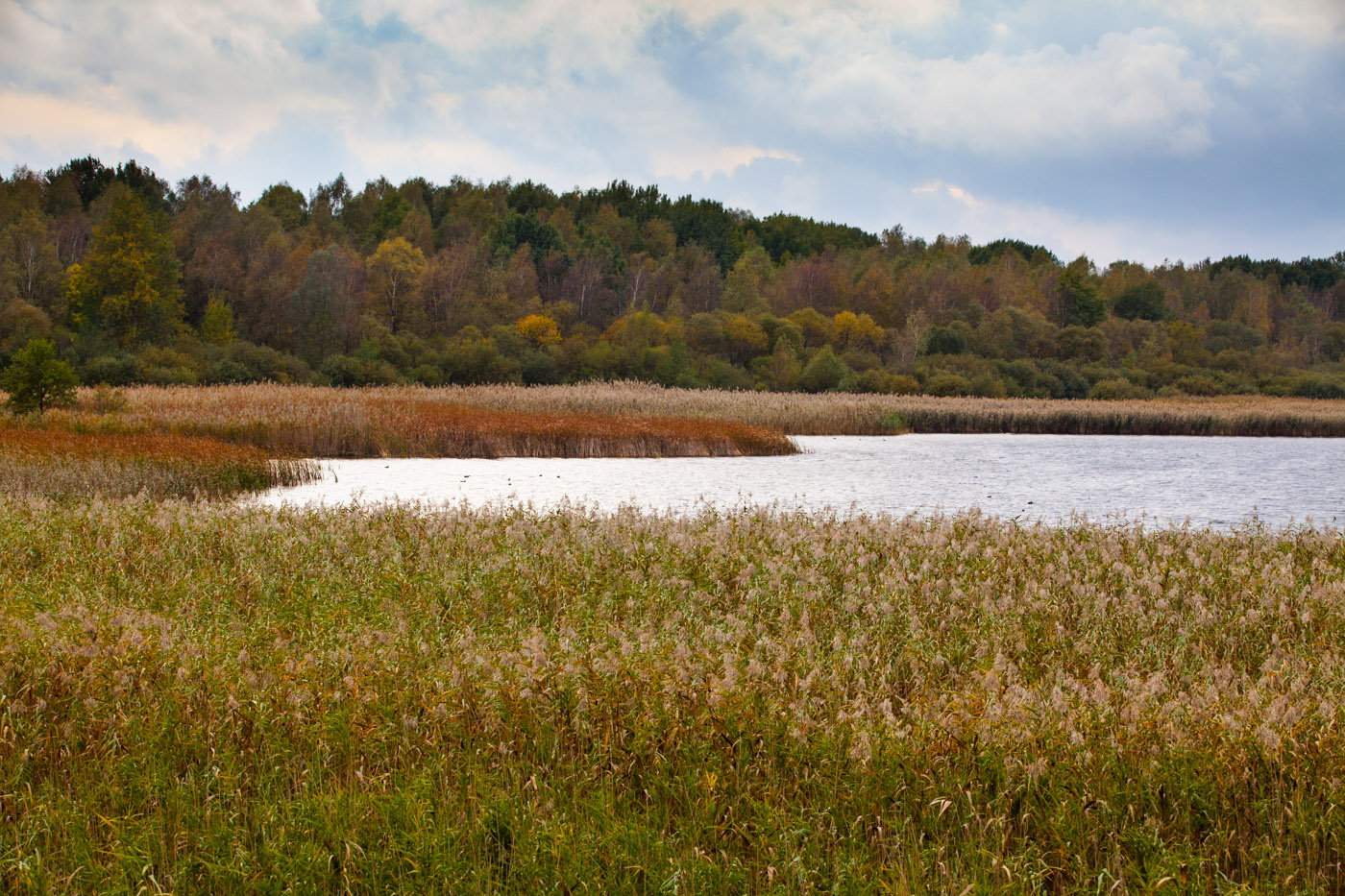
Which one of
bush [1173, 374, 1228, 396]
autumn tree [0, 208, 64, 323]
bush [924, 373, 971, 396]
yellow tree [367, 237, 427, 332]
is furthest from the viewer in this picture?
bush [1173, 374, 1228, 396]

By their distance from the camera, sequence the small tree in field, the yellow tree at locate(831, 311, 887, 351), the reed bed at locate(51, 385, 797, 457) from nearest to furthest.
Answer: the small tree in field, the reed bed at locate(51, 385, 797, 457), the yellow tree at locate(831, 311, 887, 351)

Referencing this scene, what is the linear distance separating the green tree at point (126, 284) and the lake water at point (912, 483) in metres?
38.4

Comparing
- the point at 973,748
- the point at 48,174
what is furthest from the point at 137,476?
the point at 48,174

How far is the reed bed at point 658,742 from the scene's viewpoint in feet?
13.0

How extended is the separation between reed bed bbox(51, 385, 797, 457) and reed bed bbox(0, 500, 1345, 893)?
1614 cm

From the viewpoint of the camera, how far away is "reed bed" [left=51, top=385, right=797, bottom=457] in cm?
2345

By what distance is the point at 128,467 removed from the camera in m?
16.3

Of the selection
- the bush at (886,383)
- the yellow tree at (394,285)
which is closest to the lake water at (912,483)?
the bush at (886,383)

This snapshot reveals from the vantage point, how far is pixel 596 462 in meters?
24.0

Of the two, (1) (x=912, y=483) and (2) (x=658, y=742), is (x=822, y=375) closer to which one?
(1) (x=912, y=483)

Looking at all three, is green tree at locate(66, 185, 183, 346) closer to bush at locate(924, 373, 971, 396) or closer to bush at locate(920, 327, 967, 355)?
bush at locate(924, 373, 971, 396)

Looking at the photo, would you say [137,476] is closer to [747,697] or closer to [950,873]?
[747,697]

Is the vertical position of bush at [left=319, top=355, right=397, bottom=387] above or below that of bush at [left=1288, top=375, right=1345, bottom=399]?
above

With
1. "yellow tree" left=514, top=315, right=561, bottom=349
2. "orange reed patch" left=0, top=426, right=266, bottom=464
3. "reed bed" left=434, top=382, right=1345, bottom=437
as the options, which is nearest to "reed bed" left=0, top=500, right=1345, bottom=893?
"orange reed patch" left=0, top=426, right=266, bottom=464
